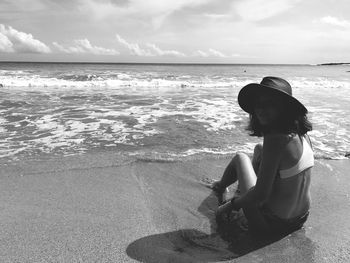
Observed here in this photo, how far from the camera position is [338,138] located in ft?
23.7

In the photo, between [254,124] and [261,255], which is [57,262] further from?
[254,124]

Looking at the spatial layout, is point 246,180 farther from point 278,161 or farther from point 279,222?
point 278,161

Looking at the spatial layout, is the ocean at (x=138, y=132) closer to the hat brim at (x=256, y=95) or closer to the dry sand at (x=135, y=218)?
the dry sand at (x=135, y=218)

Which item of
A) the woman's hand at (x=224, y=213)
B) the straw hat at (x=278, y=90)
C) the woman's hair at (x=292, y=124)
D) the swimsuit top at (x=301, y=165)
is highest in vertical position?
the straw hat at (x=278, y=90)

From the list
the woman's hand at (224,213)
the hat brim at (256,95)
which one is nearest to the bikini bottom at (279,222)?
the woman's hand at (224,213)

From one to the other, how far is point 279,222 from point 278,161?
0.66 m

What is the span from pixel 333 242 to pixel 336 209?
31.7 inches

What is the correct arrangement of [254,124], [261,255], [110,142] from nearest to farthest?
[261,255] < [254,124] < [110,142]

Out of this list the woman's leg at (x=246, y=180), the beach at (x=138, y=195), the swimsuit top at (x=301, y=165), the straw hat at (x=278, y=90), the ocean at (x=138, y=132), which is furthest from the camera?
the ocean at (x=138, y=132)

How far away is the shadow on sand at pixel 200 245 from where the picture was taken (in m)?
2.82

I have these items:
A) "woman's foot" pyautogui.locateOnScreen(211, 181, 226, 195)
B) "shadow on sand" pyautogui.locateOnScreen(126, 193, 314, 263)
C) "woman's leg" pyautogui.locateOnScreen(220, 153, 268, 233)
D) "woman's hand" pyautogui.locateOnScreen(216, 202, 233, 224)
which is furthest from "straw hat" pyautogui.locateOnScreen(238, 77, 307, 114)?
"woman's foot" pyautogui.locateOnScreen(211, 181, 226, 195)

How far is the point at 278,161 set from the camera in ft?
8.89

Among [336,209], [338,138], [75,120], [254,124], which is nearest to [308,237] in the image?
[336,209]

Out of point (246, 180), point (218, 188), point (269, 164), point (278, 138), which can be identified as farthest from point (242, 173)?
point (278, 138)
